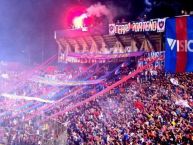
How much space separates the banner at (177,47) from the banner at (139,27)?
364 inches

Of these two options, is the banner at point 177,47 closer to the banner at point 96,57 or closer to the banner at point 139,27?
the banner at point 139,27

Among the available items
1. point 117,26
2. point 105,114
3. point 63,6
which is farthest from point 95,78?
point 63,6

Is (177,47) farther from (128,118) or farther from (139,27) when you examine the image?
(139,27)

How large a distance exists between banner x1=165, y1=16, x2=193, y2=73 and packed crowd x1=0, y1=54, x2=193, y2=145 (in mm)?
3686

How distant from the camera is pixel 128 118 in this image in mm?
18703

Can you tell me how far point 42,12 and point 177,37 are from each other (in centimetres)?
2473

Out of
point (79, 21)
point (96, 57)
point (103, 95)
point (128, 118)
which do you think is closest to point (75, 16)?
point (79, 21)

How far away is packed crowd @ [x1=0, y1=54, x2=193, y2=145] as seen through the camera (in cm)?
1634

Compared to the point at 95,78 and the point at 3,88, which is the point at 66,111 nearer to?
the point at 95,78

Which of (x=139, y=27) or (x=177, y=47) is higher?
(x=139, y=27)

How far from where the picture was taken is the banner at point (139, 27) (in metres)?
22.0

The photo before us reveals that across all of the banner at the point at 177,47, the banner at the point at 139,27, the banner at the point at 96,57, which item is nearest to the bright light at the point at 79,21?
the banner at the point at 96,57

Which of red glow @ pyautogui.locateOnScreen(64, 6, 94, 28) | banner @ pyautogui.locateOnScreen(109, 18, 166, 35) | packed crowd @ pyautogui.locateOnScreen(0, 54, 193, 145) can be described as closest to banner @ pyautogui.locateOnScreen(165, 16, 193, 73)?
packed crowd @ pyautogui.locateOnScreen(0, 54, 193, 145)

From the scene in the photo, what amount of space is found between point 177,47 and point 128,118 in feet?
22.4
